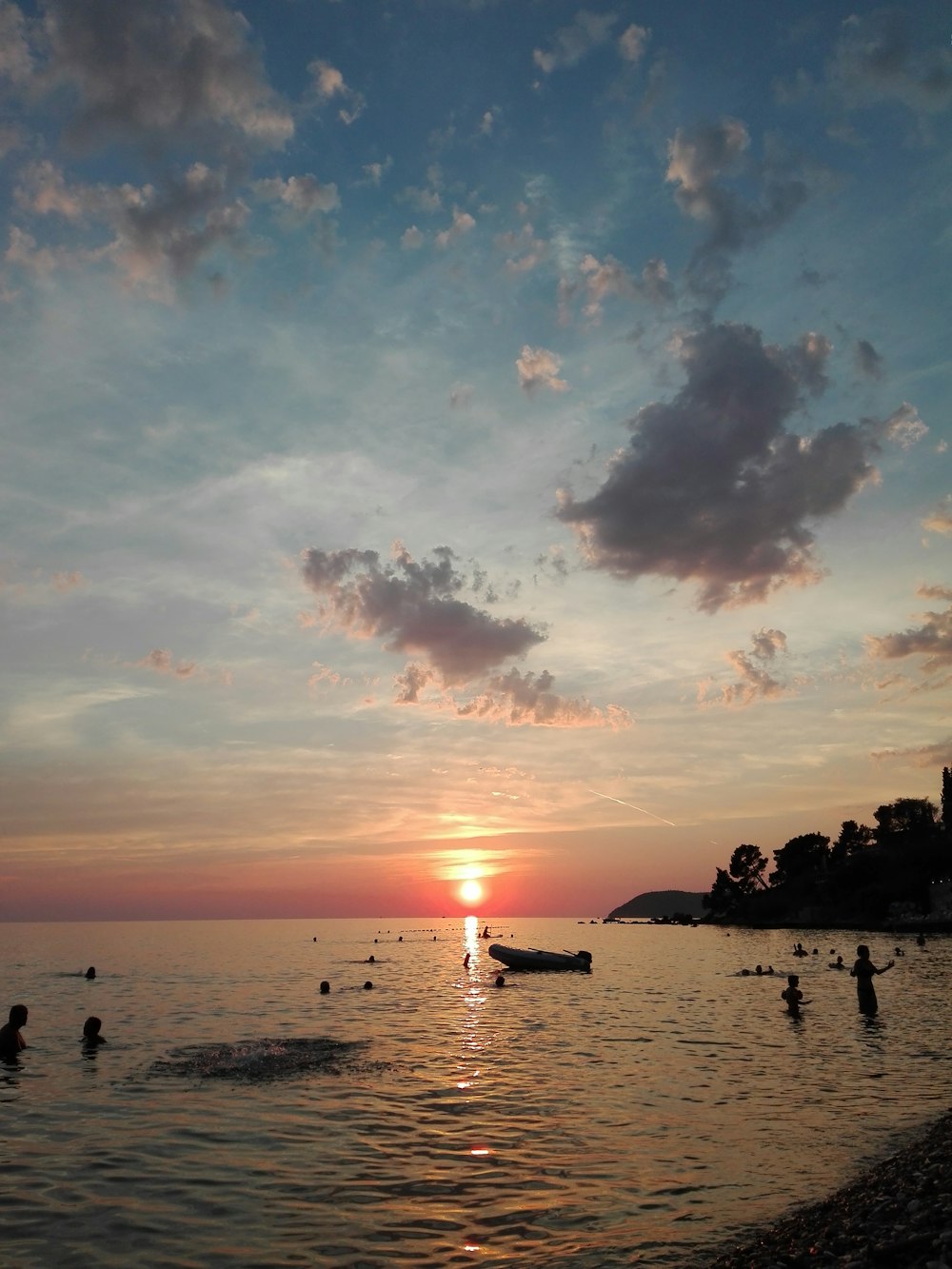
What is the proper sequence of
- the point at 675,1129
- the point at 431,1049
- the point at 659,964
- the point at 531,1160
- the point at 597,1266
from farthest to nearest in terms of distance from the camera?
1. the point at 659,964
2. the point at 431,1049
3. the point at 675,1129
4. the point at 531,1160
5. the point at 597,1266

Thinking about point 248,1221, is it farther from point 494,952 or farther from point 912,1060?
point 494,952

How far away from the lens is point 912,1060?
31.5 metres

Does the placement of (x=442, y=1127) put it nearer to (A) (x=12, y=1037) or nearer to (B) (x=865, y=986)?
(A) (x=12, y=1037)

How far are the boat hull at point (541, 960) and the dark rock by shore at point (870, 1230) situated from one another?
239 ft

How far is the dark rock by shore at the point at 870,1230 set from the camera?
37.3 ft

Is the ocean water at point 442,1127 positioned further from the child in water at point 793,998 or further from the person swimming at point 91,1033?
the child in water at point 793,998

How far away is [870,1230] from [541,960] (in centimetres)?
7729

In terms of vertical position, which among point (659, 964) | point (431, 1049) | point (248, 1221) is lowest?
point (659, 964)

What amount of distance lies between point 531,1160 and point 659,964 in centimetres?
8819

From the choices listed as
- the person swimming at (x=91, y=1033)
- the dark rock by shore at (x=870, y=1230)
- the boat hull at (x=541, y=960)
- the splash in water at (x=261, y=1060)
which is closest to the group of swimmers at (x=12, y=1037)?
the person swimming at (x=91, y=1033)

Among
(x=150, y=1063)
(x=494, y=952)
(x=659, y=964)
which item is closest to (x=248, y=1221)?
(x=150, y=1063)

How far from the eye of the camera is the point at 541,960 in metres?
86.1

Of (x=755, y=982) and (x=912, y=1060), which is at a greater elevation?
(x=912, y=1060)

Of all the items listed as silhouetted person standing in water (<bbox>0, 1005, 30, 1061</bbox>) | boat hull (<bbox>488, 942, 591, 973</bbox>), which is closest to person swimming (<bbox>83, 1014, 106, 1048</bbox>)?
silhouetted person standing in water (<bbox>0, 1005, 30, 1061</bbox>)
